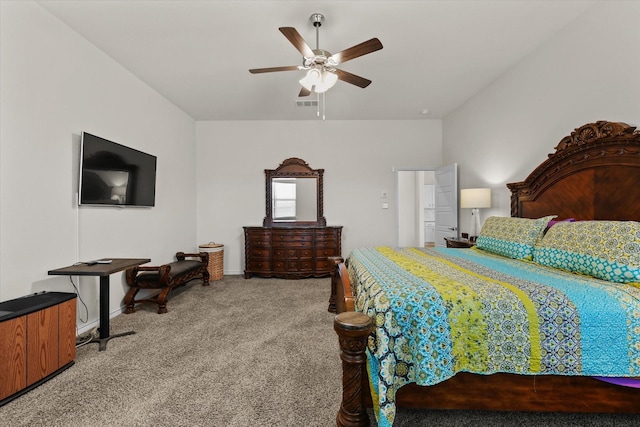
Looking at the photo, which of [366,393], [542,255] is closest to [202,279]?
[366,393]

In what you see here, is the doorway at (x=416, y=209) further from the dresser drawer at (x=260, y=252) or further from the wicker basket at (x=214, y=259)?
the wicker basket at (x=214, y=259)

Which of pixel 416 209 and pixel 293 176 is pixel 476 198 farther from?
pixel 416 209

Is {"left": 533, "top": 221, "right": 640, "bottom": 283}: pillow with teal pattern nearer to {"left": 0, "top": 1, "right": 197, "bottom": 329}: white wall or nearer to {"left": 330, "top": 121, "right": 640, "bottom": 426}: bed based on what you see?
{"left": 330, "top": 121, "right": 640, "bottom": 426}: bed

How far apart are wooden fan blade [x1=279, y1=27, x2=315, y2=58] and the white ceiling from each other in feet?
1.34

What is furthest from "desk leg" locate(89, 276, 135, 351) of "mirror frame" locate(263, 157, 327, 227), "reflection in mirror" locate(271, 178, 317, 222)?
"reflection in mirror" locate(271, 178, 317, 222)

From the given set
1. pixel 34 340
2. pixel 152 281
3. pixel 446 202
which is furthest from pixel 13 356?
pixel 446 202

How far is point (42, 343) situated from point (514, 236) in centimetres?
373

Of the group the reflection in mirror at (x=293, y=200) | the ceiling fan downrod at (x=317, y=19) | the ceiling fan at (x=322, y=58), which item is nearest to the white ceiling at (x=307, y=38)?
the ceiling fan downrod at (x=317, y=19)

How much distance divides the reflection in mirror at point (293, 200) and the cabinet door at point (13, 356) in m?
3.95

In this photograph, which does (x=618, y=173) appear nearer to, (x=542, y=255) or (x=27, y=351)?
(x=542, y=255)

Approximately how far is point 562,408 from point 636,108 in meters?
2.22

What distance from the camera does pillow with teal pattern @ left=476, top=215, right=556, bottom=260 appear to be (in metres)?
2.46

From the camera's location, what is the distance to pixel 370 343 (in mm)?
1391

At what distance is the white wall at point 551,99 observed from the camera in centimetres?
229
